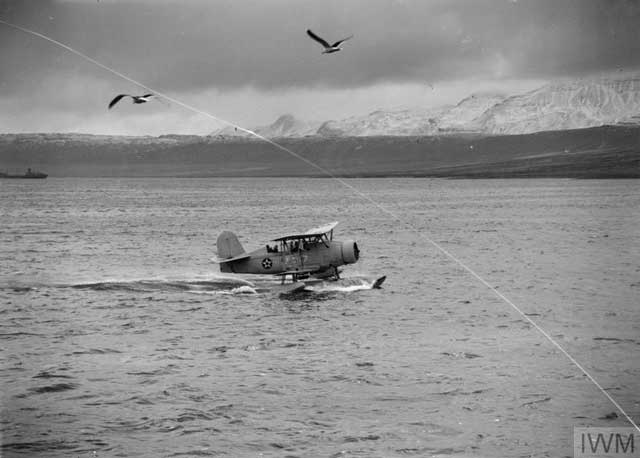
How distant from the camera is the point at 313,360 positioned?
28359 mm

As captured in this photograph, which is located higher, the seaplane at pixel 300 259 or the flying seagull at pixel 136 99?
the flying seagull at pixel 136 99

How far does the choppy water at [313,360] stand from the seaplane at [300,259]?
118 cm

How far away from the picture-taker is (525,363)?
27875mm

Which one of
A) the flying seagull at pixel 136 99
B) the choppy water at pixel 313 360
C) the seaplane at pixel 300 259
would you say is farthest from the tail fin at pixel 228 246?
the flying seagull at pixel 136 99

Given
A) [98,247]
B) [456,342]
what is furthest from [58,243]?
[456,342]

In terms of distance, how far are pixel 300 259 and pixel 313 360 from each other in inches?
564

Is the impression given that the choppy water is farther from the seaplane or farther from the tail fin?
the tail fin

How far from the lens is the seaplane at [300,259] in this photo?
136 ft
